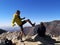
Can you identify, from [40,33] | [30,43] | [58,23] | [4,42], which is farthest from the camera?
[58,23]

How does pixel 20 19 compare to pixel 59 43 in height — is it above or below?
above

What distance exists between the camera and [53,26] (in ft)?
155

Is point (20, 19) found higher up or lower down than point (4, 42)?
higher up

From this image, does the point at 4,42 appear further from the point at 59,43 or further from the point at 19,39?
the point at 59,43

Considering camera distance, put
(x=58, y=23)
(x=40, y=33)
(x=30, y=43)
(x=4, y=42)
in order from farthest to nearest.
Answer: (x=58, y=23)
(x=40, y=33)
(x=4, y=42)
(x=30, y=43)

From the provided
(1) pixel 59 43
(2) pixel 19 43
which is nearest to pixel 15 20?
(2) pixel 19 43

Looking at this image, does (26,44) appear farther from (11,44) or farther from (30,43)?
(11,44)

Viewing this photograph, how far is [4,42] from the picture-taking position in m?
17.9

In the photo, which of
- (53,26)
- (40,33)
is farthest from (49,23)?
(40,33)

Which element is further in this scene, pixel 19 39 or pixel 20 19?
pixel 19 39

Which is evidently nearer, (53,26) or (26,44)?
(26,44)

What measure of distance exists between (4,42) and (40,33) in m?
3.76

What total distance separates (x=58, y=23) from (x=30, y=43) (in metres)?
30.7

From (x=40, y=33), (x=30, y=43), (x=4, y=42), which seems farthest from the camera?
(x=40, y=33)
